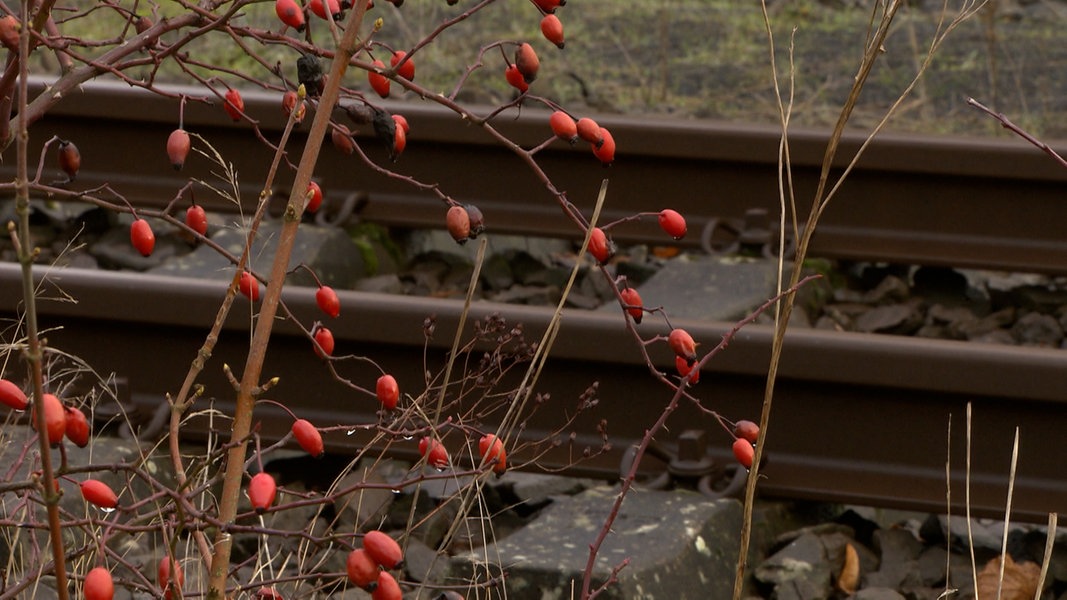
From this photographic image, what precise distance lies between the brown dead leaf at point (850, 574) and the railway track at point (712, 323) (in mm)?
152

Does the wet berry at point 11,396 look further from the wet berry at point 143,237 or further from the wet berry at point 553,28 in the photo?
the wet berry at point 553,28

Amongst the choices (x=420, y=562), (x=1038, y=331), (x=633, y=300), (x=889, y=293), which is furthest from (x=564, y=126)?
(x=889, y=293)

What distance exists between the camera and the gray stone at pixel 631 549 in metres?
2.76

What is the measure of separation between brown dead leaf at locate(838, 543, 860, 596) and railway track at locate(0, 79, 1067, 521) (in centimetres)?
15

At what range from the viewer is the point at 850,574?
3.15 m

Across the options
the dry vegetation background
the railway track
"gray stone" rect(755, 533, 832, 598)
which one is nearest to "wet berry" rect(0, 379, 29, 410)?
"gray stone" rect(755, 533, 832, 598)

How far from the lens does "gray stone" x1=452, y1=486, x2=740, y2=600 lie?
2762 mm

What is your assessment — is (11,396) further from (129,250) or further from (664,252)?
(664,252)

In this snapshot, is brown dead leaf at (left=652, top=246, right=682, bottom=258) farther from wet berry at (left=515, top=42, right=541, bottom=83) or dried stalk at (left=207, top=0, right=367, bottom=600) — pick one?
dried stalk at (left=207, top=0, right=367, bottom=600)

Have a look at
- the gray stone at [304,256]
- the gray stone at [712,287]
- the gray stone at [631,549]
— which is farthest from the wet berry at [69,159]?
the gray stone at [304,256]

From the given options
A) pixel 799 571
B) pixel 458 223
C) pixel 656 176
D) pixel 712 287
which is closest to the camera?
pixel 458 223

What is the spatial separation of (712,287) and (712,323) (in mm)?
874

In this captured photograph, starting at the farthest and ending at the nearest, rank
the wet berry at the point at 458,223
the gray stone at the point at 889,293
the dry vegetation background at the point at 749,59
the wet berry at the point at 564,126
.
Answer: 1. the dry vegetation background at the point at 749,59
2. the gray stone at the point at 889,293
3. the wet berry at the point at 564,126
4. the wet berry at the point at 458,223

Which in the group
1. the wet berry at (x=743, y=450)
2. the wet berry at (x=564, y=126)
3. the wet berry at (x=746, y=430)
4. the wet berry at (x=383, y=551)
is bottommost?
the wet berry at (x=743, y=450)
